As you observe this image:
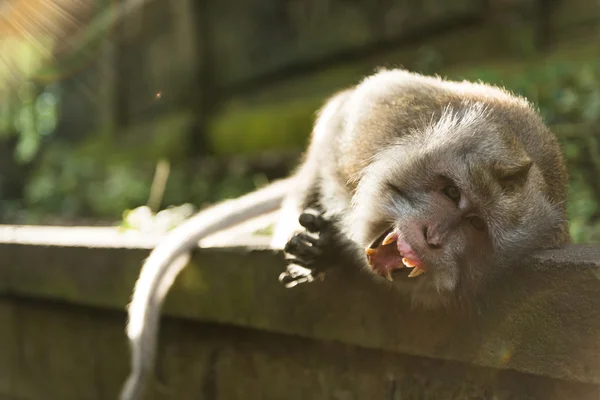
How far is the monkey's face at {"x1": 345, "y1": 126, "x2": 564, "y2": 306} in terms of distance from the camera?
6.70 ft

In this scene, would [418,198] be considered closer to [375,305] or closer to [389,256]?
[389,256]

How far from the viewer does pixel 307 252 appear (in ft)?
7.92

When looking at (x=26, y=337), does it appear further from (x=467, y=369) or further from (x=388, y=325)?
(x=467, y=369)

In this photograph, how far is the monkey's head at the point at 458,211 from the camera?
2049 mm

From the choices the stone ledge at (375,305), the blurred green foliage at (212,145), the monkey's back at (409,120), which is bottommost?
the stone ledge at (375,305)

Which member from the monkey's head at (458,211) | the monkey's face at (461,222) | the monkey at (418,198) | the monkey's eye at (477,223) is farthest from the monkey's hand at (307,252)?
the monkey's eye at (477,223)

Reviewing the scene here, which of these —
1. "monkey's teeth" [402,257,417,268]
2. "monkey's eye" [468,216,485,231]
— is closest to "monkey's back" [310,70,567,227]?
"monkey's eye" [468,216,485,231]

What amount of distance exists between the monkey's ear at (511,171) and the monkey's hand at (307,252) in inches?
26.8

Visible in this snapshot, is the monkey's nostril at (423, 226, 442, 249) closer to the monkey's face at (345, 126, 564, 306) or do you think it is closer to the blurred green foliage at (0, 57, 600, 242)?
the monkey's face at (345, 126, 564, 306)

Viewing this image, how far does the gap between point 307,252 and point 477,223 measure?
63cm

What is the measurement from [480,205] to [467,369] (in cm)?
51

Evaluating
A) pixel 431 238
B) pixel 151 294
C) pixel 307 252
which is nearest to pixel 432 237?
pixel 431 238

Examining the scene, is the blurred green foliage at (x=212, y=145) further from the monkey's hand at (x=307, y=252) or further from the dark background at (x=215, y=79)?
the monkey's hand at (x=307, y=252)

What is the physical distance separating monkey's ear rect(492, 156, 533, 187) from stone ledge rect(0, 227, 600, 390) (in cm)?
25
